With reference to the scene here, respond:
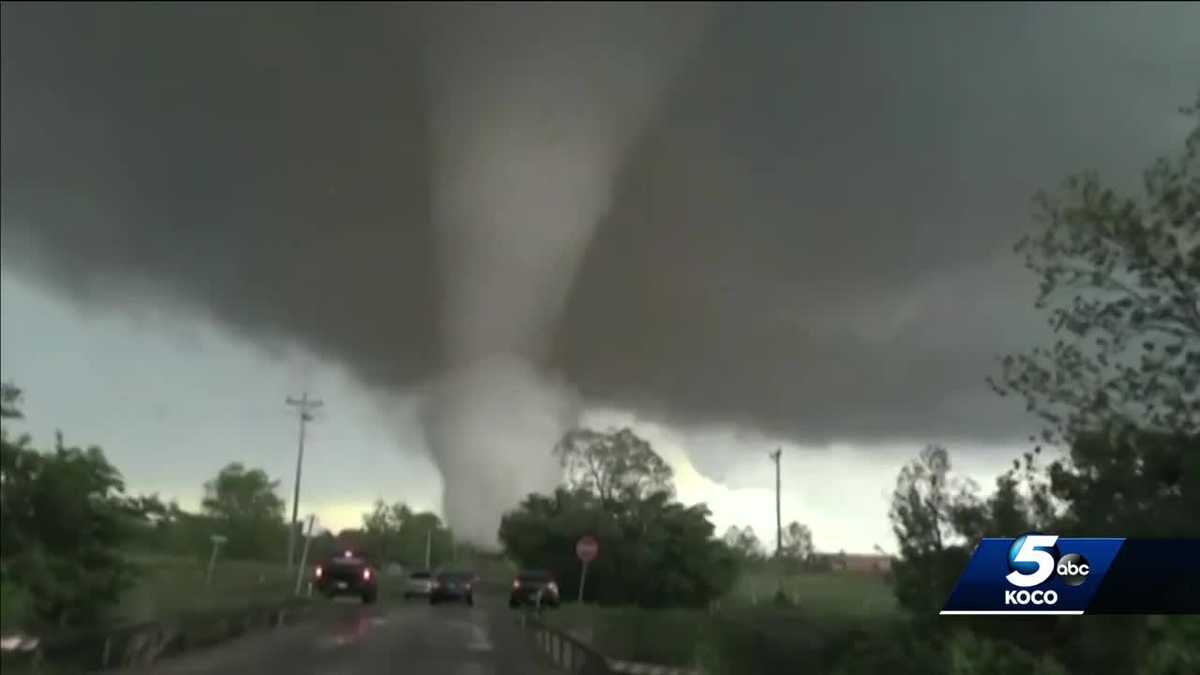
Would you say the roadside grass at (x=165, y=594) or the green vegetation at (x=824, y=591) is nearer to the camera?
the green vegetation at (x=824, y=591)

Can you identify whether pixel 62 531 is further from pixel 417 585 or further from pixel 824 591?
pixel 417 585

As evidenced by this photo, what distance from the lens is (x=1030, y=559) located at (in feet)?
33.1

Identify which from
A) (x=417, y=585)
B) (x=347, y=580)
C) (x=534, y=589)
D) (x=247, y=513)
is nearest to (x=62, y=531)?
(x=534, y=589)

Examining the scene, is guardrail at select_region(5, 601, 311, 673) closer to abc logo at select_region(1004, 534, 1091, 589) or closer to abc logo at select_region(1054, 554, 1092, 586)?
abc logo at select_region(1004, 534, 1091, 589)

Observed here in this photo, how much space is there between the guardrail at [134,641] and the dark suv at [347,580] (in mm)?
20042

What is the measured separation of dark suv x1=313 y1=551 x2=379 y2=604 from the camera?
165ft

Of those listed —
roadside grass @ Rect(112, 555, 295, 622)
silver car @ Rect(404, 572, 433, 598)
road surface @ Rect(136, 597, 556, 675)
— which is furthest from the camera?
silver car @ Rect(404, 572, 433, 598)

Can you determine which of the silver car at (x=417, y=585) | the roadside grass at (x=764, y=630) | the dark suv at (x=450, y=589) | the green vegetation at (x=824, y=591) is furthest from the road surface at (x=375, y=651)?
the silver car at (x=417, y=585)

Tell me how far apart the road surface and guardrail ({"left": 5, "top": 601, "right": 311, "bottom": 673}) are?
43 cm

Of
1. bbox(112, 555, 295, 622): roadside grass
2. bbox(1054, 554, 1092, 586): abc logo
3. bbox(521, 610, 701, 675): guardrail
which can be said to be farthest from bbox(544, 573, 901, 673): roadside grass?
bbox(112, 555, 295, 622): roadside grass

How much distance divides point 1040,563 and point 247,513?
11607cm

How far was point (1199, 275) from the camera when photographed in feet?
37.6

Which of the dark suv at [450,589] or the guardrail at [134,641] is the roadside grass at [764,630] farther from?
the dark suv at [450,589]

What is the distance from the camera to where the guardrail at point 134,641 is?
17.6 meters
